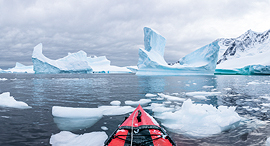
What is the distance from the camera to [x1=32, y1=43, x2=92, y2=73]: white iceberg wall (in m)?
43.2

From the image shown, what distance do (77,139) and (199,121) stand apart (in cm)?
336

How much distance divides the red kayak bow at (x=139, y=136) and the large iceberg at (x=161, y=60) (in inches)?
1146

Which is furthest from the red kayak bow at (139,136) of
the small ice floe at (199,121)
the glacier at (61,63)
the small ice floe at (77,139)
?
the glacier at (61,63)

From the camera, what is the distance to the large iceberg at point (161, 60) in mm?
33281

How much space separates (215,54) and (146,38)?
1371cm

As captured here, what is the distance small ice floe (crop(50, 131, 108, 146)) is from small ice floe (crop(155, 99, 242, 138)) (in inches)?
75.3

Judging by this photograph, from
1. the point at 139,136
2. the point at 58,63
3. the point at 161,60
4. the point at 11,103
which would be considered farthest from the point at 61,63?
the point at 139,136

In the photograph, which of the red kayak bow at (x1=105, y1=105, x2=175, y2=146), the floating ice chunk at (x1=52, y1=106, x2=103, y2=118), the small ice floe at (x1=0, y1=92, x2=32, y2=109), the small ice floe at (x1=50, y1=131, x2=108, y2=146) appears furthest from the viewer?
the small ice floe at (x1=0, y1=92, x2=32, y2=109)

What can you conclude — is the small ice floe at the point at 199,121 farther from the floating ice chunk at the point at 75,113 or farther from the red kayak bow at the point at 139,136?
the floating ice chunk at the point at 75,113

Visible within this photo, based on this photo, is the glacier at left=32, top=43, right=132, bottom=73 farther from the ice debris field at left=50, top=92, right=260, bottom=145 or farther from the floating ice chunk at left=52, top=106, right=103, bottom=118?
the ice debris field at left=50, top=92, right=260, bottom=145

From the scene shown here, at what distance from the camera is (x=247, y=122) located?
5.10 metres

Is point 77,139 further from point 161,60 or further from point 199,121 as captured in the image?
point 161,60

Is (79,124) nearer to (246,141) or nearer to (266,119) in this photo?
(246,141)

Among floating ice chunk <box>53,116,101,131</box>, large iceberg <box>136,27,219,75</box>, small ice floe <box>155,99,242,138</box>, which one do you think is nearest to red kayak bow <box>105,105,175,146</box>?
small ice floe <box>155,99,242,138</box>
